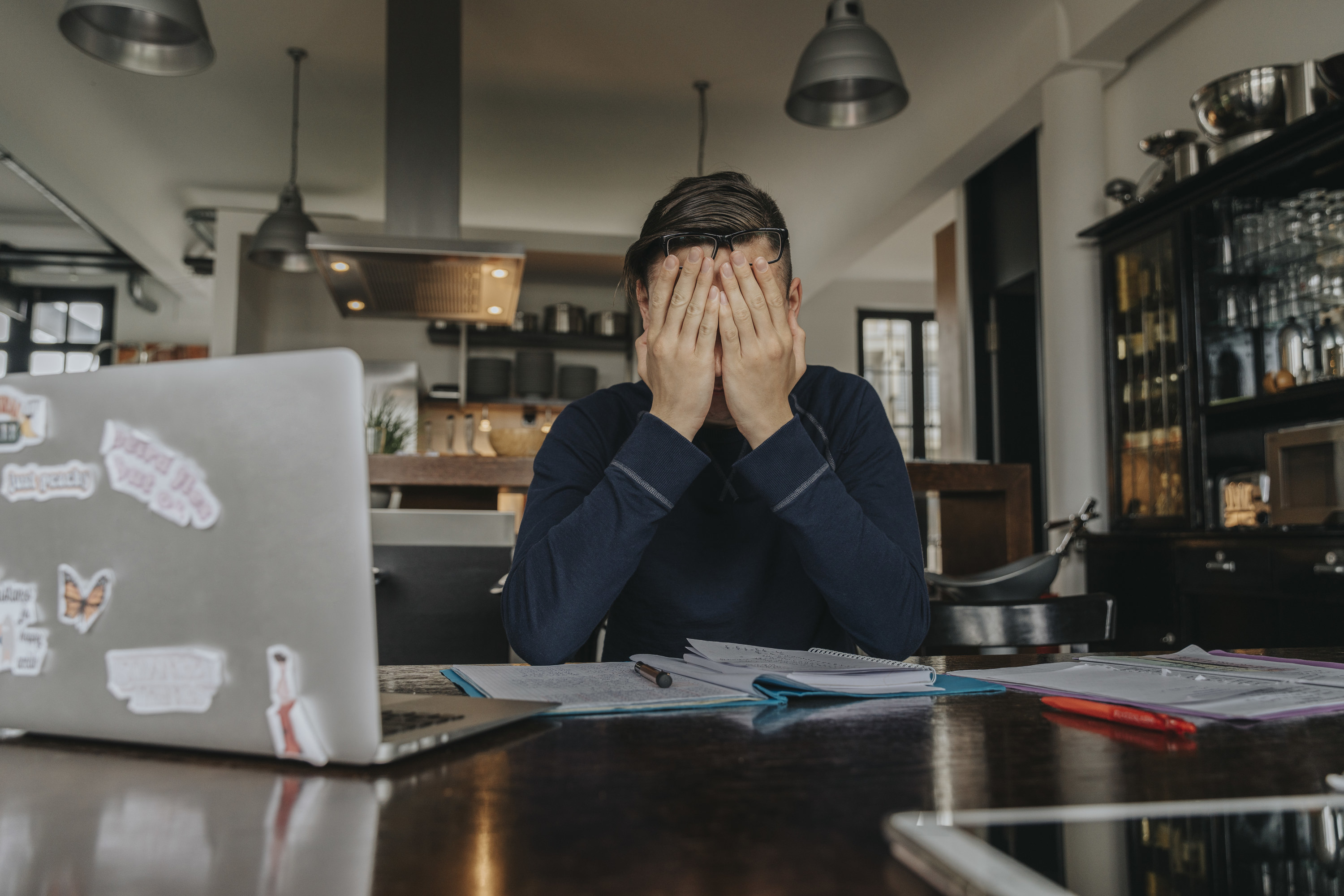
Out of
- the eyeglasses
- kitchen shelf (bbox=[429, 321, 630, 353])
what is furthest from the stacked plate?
the eyeglasses

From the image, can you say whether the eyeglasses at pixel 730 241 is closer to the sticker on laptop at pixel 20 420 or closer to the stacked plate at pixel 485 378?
the sticker on laptop at pixel 20 420

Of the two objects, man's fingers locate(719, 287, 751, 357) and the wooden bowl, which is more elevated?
the wooden bowl

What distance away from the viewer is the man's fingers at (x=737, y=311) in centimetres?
106

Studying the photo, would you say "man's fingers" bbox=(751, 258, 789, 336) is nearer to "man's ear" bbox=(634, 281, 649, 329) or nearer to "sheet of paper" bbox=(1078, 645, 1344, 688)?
"man's ear" bbox=(634, 281, 649, 329)

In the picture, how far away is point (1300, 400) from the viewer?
8.71 feet

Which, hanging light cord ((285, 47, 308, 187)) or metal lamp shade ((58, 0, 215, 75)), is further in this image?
hanging light cord ((285, 47, 308, 187))

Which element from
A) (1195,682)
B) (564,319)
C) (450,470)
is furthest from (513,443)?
(564,319)

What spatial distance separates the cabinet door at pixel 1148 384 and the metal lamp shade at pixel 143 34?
3.01 meters

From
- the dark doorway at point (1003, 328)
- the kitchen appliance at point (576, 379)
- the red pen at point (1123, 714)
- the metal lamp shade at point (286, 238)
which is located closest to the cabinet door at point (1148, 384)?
the dark doorway at point (1003, 328)

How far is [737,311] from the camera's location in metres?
1.07

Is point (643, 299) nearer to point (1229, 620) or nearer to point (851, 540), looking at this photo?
point (851, 540)

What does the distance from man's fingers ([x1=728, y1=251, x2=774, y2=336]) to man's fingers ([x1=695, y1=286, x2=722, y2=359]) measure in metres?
0.03

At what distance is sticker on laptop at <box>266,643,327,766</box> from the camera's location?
471mm

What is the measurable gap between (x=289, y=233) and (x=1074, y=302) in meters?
3.45
